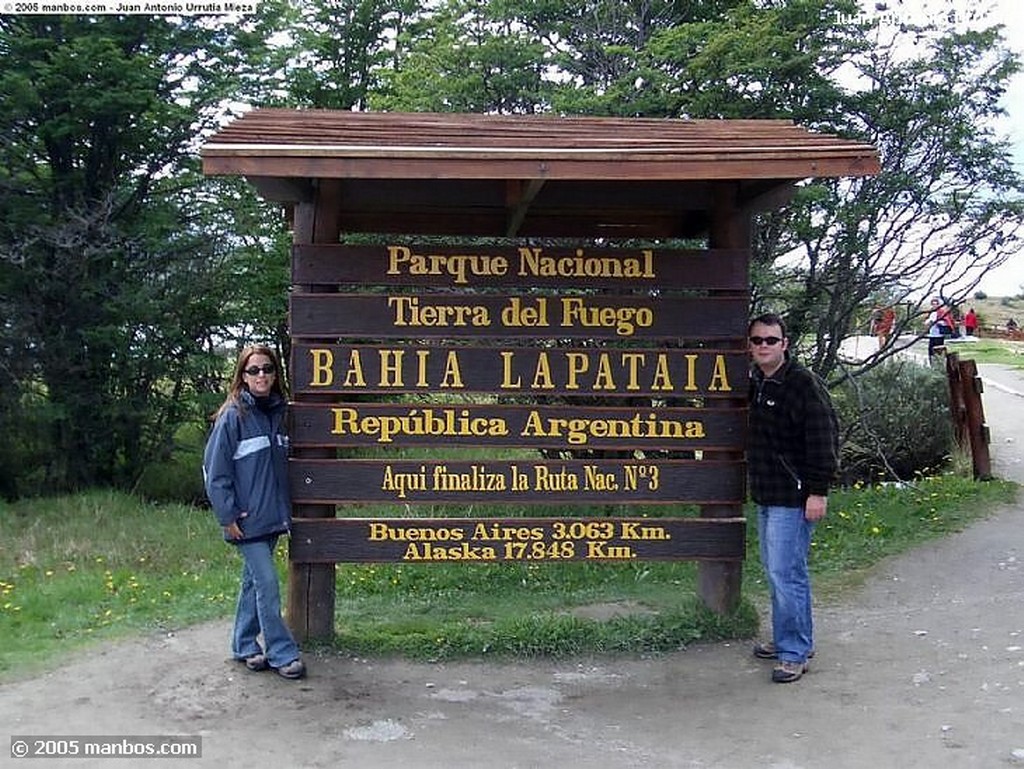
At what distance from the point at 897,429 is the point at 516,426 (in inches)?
389

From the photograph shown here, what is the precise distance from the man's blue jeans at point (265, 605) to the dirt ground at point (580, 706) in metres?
0.13

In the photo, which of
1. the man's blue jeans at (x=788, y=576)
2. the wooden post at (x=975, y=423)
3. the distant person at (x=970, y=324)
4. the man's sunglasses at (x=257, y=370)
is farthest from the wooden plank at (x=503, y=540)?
the distant person at (x=970, y=324)

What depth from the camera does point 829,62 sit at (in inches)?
441

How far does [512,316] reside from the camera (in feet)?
20.0

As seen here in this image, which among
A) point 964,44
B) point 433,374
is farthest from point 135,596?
point 964,44

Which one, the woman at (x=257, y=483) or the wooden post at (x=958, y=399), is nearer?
the woman at (x=257, y=483)

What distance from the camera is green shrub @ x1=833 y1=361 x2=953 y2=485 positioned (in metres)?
14.3

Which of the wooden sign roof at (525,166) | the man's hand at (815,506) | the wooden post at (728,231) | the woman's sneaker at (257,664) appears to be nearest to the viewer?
the wooden sign roof at (525,166)

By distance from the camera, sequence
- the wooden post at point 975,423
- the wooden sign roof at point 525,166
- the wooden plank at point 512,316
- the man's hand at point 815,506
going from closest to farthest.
Answer: the wooden sign roof at point 525,166
the man's hand at point 815,506
the wooden plank at point 512,316
the wooden post at point 975,423

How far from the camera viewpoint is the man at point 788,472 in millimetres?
5598

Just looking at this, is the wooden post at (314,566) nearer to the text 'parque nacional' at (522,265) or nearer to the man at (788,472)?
the text 'parque nacional' at (522,265)

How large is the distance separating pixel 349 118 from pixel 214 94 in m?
8.11

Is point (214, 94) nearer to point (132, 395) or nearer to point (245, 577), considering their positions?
point (132, 395)

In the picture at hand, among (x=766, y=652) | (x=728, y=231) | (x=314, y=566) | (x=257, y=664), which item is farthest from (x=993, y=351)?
(x=257, y=664)
